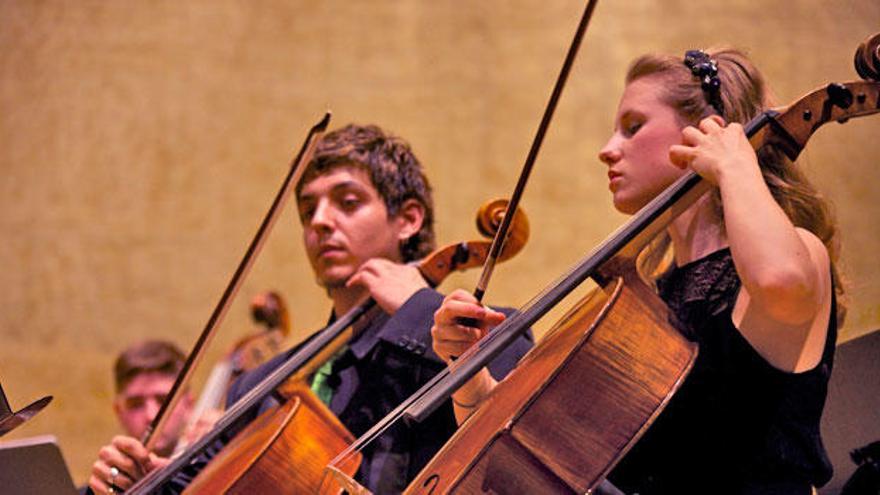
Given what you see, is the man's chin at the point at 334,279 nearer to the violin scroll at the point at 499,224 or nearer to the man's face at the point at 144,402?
the violin scroll at the point at 499,224

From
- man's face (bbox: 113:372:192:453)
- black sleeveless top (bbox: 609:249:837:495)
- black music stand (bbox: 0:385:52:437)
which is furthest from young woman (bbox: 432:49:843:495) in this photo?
man's face (bbox: 113:372:192:453)

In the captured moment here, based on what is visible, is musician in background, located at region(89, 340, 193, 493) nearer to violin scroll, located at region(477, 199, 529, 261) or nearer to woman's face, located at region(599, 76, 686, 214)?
violin scroll, located at region(477, 199, 529, 261)

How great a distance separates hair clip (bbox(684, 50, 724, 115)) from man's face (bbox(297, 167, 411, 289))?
2.62 ft

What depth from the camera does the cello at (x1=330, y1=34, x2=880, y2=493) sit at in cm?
133

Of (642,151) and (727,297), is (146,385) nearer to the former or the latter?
(642,151)

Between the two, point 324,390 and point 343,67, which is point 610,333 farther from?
point 343,67

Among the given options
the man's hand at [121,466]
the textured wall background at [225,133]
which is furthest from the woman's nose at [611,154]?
the textured wall background at [225,133]

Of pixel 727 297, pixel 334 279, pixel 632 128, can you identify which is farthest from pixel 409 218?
pixel 727 297

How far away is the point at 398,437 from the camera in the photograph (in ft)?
6.32

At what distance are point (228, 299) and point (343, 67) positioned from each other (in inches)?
90.7

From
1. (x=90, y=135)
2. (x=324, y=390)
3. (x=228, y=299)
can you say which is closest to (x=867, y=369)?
(x=324, y=390)

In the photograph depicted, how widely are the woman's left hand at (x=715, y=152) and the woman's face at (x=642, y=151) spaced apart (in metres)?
0.13

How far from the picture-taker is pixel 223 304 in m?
2.20

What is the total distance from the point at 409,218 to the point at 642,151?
0.80 m
